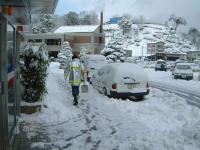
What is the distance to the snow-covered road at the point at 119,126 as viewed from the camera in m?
5.74

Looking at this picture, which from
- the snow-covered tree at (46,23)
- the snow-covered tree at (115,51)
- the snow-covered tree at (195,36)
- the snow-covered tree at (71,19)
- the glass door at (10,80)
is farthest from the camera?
the snow-covered tree at (195,36)

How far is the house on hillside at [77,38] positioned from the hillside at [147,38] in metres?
48.6

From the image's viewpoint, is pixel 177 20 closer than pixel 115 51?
No

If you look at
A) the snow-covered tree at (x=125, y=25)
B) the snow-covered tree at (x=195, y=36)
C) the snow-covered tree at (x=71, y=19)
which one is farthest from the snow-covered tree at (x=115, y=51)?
the snow-covered tree at (x=125, y=25)

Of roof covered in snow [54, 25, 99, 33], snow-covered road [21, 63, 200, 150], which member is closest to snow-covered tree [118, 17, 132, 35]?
roof covered in snow [54, 25, 99, 33]

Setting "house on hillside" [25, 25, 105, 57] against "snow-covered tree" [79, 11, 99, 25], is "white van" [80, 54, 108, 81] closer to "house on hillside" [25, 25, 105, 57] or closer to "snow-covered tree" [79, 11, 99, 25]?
"house on hillside" [25, 25, 105, 57]

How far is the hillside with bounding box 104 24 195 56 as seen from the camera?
127044 millimetres

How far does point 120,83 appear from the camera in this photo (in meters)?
11.6

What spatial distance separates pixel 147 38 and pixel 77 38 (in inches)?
3641

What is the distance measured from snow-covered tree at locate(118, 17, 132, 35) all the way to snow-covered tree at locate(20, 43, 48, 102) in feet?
427

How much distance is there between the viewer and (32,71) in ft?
26.8

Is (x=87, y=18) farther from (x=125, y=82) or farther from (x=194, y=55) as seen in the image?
(x=125, y=82)

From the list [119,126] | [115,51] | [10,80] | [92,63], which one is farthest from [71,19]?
[10,80]

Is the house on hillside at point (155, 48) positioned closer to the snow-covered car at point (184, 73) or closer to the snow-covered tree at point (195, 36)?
the snow-covered tree at point (195, 36)
